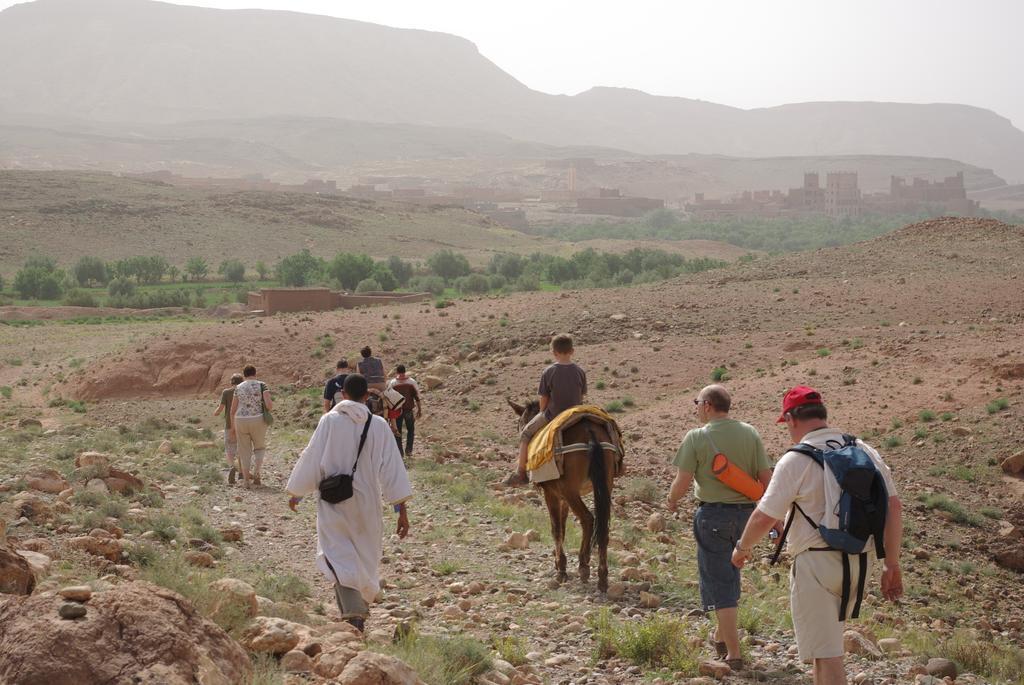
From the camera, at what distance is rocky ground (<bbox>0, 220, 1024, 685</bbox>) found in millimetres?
7180

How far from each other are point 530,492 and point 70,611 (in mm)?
10837

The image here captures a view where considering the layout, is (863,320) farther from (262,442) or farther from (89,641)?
(89,641)

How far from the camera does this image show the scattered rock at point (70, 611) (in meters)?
4.72

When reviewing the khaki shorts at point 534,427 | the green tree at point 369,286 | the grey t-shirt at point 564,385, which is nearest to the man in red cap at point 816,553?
the grey t-shirt at point 564,385

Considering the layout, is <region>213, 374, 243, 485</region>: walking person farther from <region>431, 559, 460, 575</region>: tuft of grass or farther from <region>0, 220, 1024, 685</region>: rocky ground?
<region>431, 559, 460, 575</region>: tuft of grass

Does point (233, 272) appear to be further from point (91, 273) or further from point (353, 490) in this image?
point (353, 490)

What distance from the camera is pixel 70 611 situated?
186 inches

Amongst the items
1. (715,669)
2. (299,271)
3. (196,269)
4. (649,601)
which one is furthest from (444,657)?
(196,269)

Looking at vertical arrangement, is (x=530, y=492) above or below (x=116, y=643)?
below

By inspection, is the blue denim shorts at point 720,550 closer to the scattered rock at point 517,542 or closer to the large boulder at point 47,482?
the scattered rock at point 517,542

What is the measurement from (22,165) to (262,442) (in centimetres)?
15889

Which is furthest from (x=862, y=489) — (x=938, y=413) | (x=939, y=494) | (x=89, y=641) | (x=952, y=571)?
(x=938, y=413)

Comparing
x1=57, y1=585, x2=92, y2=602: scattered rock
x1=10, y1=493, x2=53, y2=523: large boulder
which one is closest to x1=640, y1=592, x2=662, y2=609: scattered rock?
x1=57, y1=585, x2=92, y2=602: scattered rock

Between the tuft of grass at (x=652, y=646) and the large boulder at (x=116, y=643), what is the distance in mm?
2844
